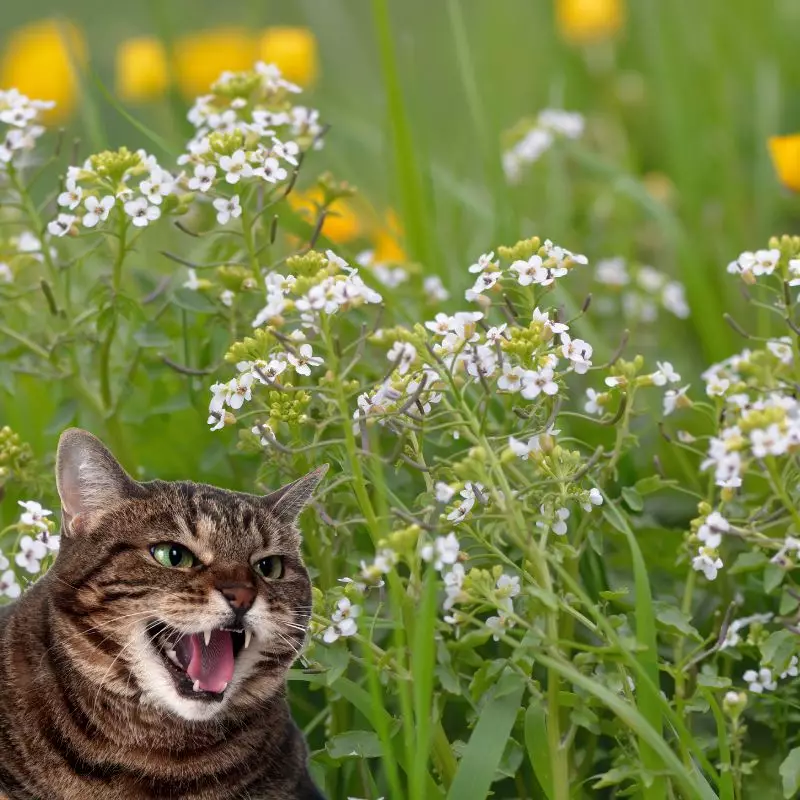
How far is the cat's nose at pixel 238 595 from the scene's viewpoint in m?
1.73

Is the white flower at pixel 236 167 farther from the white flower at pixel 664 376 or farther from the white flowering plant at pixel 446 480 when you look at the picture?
the white flower at pixel 664 376

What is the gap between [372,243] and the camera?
3664 mm

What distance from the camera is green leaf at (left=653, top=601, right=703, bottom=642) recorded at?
5.97 feet

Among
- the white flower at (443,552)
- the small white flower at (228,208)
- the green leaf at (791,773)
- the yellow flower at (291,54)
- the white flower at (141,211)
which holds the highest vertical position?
the yellow flower at (291,54)

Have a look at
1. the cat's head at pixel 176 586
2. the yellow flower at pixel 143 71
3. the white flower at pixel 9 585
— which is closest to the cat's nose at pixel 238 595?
the cat's head at pixel 176 586

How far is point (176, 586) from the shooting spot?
176 cm

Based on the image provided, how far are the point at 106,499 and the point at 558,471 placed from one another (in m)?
0.66

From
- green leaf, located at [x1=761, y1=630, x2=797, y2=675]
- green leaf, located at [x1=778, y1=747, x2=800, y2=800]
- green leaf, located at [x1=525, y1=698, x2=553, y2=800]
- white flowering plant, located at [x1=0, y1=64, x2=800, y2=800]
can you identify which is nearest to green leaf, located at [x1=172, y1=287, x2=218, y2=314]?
white flowering plant, located at [x1=0, y1=64, x2=800, y2=800]

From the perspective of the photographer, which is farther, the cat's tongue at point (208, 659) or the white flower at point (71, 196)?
the white flower at point (71, 196)

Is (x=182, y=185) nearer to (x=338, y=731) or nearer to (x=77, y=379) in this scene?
(x=77, y=379)

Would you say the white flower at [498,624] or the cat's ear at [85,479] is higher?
the cat's ear at [85,479]

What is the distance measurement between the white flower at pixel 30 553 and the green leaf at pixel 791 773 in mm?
1102

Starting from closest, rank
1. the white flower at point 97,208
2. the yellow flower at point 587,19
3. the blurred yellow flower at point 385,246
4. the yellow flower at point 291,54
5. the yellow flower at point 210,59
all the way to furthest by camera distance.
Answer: the white flower at point 97,208
the blurred yellow flower at point 385,246
the yellow flower at point 291,54
the yellow flower at point 587,19
the yellow flower at point 210,59

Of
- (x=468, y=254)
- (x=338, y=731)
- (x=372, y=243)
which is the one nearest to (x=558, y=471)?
(x=338, y=731)
